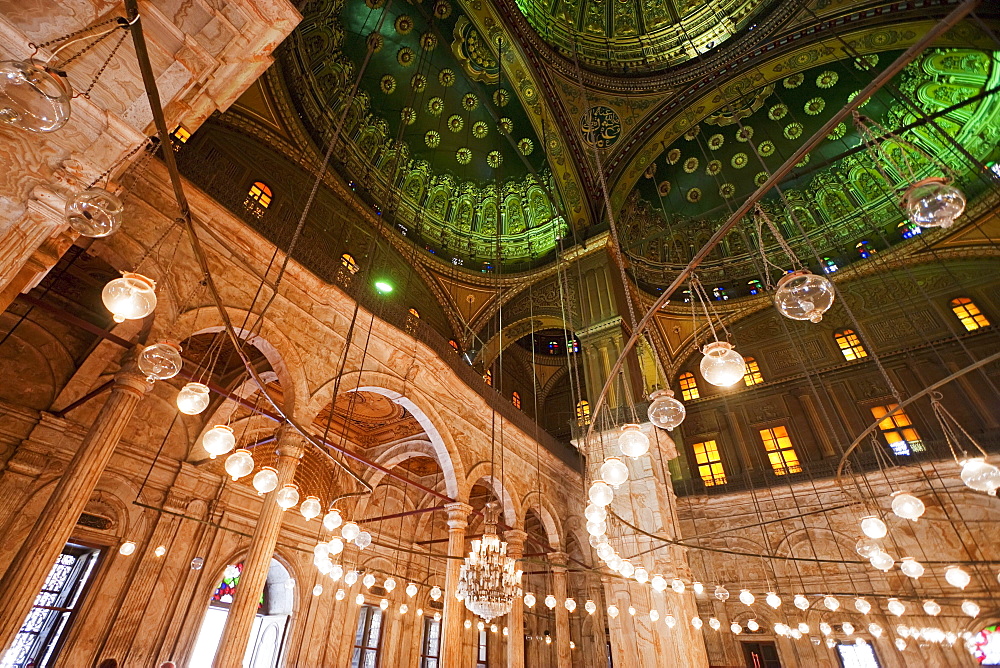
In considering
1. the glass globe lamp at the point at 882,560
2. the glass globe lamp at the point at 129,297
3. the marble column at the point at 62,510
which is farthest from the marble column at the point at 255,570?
the glass globe lamp at the point at 882,560

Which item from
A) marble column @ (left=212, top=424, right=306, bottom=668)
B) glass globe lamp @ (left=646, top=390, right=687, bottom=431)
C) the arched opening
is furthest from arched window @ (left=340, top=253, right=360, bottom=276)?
glass globe lamp @ (left=646, top=390, right=687, bottom=431)

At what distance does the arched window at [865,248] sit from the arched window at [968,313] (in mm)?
2315

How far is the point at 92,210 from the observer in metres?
2.07

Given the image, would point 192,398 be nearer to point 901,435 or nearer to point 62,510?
point 62,510

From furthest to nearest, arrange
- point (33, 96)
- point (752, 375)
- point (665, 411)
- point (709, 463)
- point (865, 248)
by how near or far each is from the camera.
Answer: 1. point (752, 375)
2. point (709, 463)
3. point (865, 248)
4. point (665, 411)
5. point (33, 96)

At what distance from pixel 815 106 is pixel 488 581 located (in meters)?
13.9

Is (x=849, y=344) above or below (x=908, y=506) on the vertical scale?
above

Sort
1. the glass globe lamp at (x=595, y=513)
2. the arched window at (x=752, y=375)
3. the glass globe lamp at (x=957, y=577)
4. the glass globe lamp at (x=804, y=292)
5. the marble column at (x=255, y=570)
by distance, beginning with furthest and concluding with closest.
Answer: the arched window at (x=752, y=375) < the glass globe lamp at (x=957, y=577) < the glass globe lamp at (x=595, y=513) < the marble column at (x=255, y=570) < the glass globe lamp at (x=804, y=292)

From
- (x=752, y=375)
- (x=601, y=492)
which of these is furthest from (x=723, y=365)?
(x=752, y=375)

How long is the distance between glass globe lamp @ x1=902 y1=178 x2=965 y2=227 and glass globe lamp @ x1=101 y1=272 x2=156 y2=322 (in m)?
3.78

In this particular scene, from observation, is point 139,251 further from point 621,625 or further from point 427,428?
point 621,625

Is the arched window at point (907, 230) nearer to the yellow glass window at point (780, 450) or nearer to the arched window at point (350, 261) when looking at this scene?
the yellow glass window at point (780, 450)

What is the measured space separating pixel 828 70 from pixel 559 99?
669 centimetres

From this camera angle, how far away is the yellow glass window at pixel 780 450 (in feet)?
Answer: 41.3
